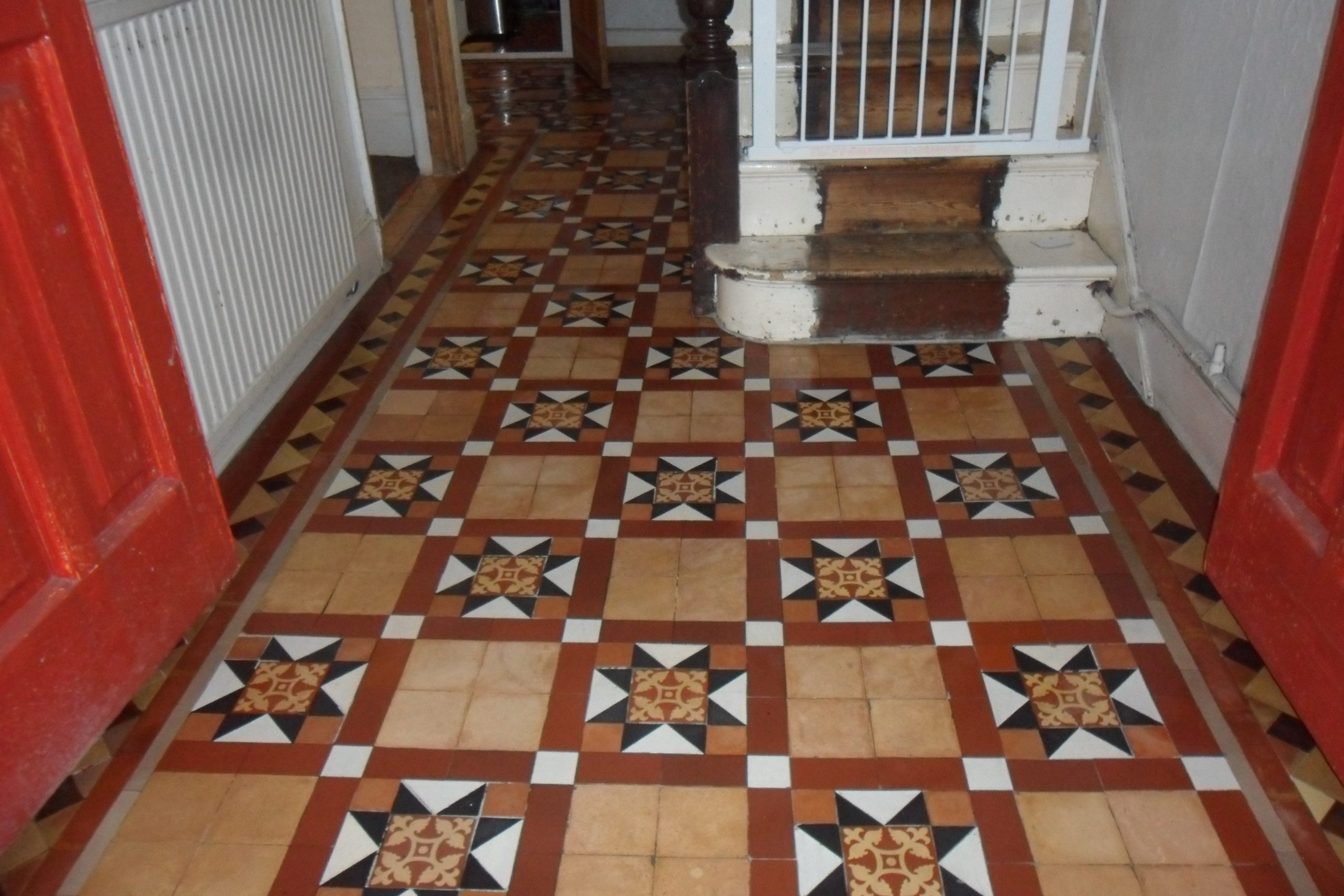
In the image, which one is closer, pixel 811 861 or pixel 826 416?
pixel 811 861

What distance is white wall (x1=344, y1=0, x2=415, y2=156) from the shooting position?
4656 millimetres

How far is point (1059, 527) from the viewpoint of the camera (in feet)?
7.79

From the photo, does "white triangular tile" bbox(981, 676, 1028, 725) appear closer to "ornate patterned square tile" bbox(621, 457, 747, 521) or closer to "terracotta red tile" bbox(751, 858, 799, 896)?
"terracotta red tile" bbox(751, 858, 799, 896)

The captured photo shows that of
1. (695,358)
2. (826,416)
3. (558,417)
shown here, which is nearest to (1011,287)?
(826,416)

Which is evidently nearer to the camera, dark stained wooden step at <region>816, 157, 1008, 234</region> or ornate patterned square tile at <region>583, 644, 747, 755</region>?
ornate patterned square tile at <region>583, 644, 747, 755</region>

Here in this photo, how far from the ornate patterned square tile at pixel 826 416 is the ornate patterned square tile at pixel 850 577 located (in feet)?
1.43

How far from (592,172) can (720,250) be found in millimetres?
1668

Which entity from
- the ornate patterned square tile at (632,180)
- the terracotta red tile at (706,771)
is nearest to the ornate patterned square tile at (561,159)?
the ornate patterned square tile at (632,180)

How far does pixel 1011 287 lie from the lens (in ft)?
10.0

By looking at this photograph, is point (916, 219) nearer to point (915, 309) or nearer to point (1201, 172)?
point (915, 309)

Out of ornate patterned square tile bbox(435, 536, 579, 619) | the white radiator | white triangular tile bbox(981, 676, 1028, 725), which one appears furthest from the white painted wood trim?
white triangular tile bbox(981, 676, 1028, 725)

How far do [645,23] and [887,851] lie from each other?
5.79 m

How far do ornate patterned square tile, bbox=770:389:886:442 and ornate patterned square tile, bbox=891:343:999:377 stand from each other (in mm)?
196

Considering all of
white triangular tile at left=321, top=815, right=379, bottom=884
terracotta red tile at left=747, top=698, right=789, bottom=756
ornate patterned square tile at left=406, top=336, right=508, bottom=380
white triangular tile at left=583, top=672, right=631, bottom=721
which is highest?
ornate patterned square tile at left=406, top=336, right=508, bottom=380
